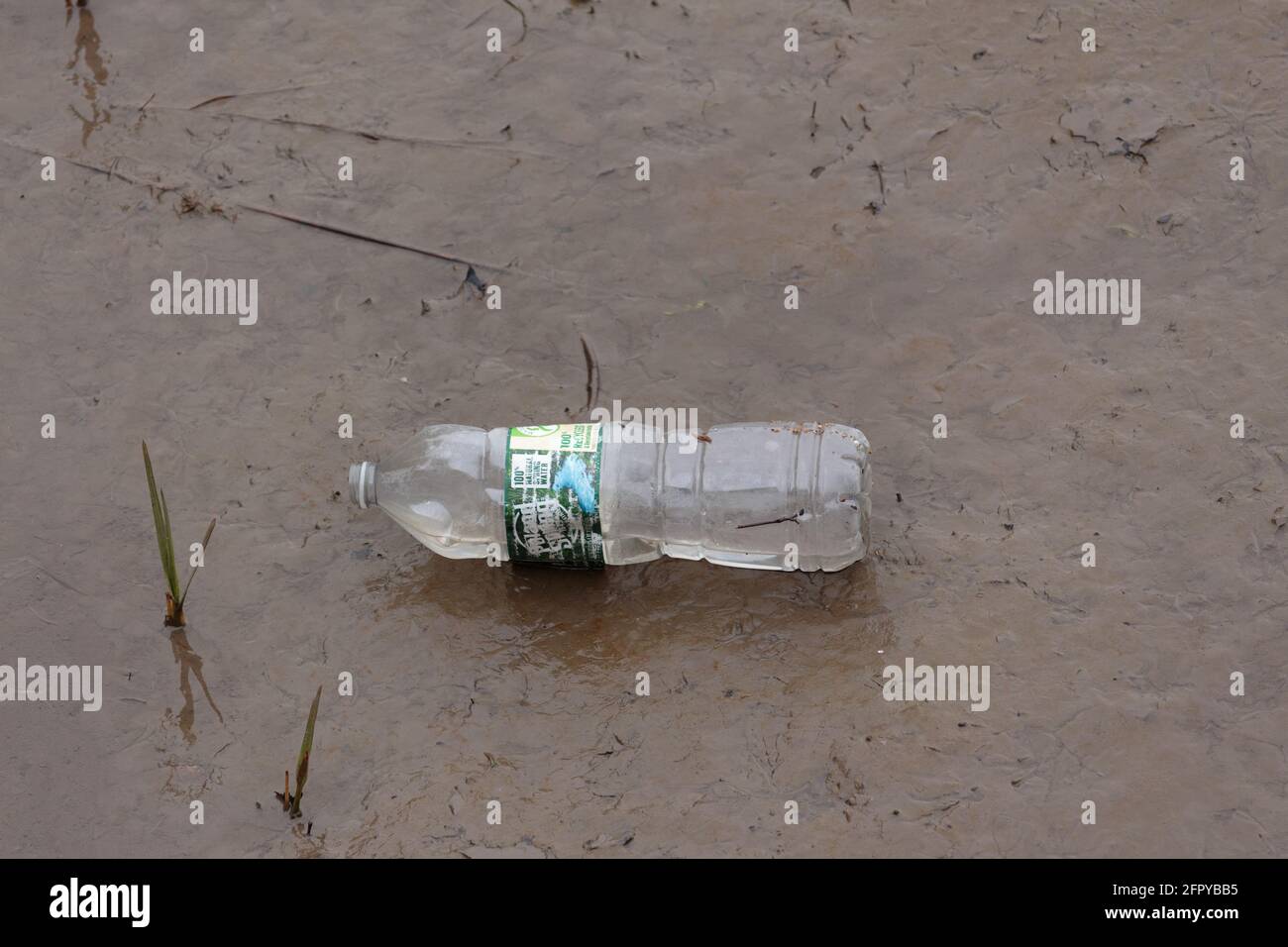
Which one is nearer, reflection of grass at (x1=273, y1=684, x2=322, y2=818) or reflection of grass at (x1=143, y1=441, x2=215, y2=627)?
reflection of grass at (x1=273, y1=684, x2=322, y2=818)

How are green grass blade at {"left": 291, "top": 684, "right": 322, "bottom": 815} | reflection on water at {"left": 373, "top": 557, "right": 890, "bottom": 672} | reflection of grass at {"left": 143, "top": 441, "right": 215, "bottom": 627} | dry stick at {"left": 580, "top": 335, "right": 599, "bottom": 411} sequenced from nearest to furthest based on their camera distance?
green grass blade at {"left": 291, "top": 684, "right": 322, "bottom": 815} → reflection of grass at {"left": 143, "top": 441, "right": 215, "bottom": 627} → reflection on water at {"left": 373, "top": 557, "right": 890, "bottom": 672} → dry stick at {"left": 580, "top": 335, "right": 599, "bottom": 411}

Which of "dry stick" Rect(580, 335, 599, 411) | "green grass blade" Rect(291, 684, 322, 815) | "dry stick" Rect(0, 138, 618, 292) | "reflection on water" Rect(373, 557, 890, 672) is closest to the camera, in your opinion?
"green grass blade" Rect(291, 684, 322, 815)

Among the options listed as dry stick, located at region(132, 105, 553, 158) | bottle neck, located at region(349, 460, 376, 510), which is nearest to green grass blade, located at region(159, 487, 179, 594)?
bottle neck, located at region(349, 460, 376, 510)

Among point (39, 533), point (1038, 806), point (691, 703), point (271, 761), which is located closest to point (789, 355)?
point (691, 703)

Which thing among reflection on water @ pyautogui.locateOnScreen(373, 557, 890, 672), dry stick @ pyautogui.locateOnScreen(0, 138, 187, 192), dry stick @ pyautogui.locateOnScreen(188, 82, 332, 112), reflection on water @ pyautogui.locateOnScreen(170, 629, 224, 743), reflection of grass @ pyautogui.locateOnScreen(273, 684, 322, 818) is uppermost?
dry stick @ pyautogui.locateOnScreen(188, 82, 332, 112)

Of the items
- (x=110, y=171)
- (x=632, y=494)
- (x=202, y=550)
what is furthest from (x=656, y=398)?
(x=110, y=171)

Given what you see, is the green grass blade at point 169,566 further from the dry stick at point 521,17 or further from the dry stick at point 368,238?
the dry stick at point 521,17

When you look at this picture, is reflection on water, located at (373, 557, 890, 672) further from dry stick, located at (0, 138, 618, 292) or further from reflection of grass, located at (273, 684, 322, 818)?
dry stick, located at (0, 138, 618, 292)

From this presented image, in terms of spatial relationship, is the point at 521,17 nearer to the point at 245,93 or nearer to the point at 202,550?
the point at 245,93

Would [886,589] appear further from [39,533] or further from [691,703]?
[39,533]
